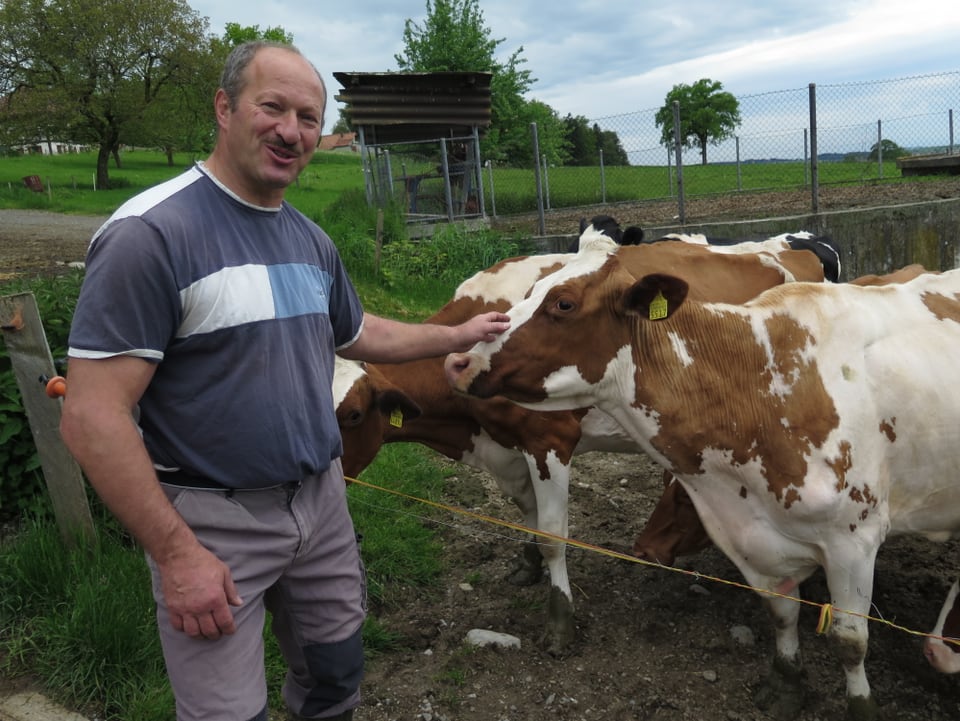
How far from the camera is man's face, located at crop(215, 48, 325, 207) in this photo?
2.09m

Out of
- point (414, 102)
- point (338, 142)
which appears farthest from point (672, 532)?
point (338, 142)

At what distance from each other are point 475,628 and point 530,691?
605 mm

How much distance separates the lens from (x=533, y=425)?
14.3ft

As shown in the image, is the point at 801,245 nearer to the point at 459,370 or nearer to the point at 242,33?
the point at 459,370

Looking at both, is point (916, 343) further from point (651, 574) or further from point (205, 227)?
point (205, 227)

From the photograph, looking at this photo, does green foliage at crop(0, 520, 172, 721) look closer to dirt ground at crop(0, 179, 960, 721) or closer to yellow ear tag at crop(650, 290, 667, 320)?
dirt ground at crop(0, 179, 960, 721)

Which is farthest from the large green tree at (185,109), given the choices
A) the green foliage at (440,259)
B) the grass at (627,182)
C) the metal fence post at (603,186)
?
A: the green foliage at (440,259)

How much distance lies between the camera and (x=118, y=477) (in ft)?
5.90

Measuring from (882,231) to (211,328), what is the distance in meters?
9.96

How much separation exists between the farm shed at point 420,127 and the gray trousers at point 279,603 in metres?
12.4

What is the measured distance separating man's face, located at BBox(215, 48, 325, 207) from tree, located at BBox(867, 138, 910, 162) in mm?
15506

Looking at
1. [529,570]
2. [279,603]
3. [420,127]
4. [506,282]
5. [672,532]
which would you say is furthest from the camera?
[420,127]

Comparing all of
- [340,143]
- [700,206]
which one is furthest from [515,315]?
[340,143]

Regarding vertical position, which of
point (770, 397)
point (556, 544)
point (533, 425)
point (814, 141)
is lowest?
point (556, 544)
